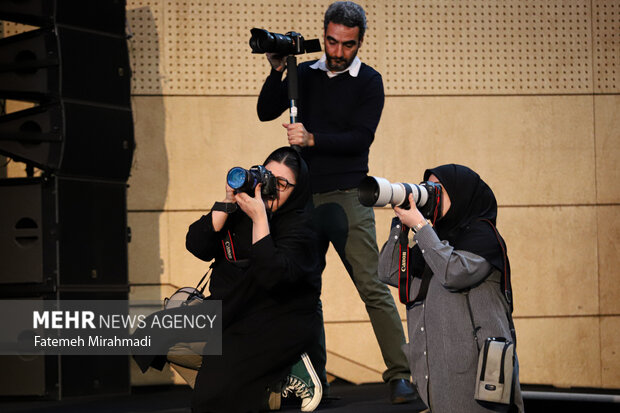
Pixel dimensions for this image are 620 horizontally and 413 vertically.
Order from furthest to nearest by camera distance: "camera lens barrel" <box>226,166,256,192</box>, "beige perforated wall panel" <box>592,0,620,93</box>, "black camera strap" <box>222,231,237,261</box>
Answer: "beige perforated wall panel" <box>592,0,620,93</box> < "black camera strap" <box>222,231,237,261</box> < "camera lens barrel" <box>226,166,256,192</box>

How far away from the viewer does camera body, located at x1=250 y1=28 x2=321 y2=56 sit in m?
3.27

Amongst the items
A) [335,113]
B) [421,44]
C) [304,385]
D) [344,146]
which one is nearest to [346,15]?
[335,113]

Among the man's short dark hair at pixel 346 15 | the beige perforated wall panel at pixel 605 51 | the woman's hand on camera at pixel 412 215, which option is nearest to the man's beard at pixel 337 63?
the man's short dark hair at pixel 346 15

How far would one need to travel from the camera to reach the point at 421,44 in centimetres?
493

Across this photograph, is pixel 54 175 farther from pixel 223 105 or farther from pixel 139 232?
pixel 223 105

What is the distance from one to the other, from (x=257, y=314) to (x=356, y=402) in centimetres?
72

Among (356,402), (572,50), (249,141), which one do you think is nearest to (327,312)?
(249,141)

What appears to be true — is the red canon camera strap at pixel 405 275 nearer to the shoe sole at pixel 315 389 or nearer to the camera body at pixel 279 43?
the shoe sole at pixel 315 389

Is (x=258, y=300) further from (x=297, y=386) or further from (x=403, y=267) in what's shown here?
(x=403, y=267)

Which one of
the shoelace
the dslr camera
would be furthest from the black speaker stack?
the dslr camera

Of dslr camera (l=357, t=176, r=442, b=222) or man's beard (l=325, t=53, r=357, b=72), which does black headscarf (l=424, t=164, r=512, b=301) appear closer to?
dslr camera (l=357, t=176, r=442, b=222)

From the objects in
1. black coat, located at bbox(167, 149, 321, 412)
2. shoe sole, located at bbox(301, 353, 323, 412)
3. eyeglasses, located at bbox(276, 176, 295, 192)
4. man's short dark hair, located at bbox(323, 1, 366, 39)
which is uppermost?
man's short dark hair, located at bbox(323, 1, 366, 39)

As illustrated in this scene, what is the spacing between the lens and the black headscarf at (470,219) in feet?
8.72

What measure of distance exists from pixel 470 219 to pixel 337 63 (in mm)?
983
